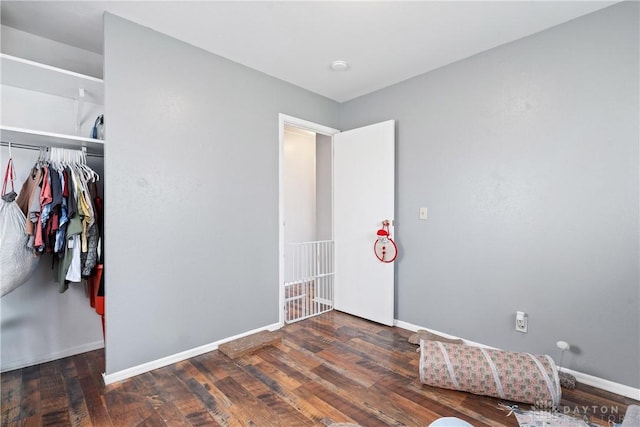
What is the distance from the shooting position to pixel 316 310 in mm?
3533

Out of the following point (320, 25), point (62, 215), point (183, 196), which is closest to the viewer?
point (62, 215)

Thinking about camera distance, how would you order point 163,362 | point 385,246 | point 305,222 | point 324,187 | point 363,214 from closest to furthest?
point 163,362, point 385,246, point 363,214, point 324,187, point 305,222

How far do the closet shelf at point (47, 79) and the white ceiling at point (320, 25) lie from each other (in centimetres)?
41

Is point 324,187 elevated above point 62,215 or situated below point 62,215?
above

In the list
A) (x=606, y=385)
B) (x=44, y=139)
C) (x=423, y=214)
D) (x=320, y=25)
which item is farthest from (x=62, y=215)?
(x=606, y=385)

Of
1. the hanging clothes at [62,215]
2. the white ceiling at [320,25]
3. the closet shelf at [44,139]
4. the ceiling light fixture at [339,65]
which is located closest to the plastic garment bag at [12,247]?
the hanging clothes at [62,215]

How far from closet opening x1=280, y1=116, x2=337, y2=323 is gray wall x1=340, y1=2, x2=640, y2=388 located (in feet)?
3.28

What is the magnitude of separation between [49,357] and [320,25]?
10.7 feet

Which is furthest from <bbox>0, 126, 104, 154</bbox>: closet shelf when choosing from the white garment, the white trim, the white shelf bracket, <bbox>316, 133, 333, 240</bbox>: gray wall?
the white trim

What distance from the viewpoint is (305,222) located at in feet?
16.6

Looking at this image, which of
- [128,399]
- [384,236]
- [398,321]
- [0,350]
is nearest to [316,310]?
[398,321]

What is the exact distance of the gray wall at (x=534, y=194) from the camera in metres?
1.94

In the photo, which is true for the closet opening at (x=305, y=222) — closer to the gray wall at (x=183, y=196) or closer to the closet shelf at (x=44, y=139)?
the gray wall at (x=183, y=196)

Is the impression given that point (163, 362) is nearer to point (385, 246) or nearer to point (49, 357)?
point (49, 357)
